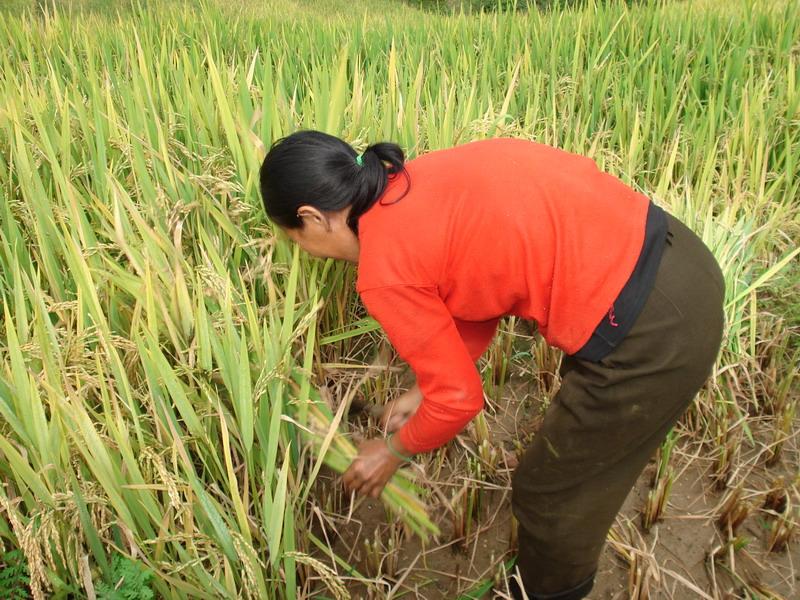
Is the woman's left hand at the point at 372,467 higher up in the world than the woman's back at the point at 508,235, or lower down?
lower down

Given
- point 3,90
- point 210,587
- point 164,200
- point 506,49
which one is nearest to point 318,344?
point 164,200

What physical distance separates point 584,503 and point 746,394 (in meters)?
0.83

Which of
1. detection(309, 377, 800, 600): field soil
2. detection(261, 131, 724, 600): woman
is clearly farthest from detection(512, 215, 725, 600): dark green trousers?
detection(309, 377, 800, 600): field soil

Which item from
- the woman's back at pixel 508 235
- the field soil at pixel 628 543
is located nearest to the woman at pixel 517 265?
the woman's back at pixel 508 235

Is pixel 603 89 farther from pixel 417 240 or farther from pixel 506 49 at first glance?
pixel 417 240

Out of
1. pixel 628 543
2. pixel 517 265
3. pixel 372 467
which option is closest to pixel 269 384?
pixel 372 467

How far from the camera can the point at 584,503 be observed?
3.93 feet

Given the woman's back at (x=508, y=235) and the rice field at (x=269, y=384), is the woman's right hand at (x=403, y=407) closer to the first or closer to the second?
the rice field at (x=269, y=384)

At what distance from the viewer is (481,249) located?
1048 millimetres

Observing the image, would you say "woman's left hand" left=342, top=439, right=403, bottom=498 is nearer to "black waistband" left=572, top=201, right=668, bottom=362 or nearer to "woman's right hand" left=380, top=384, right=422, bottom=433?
"woman's right hand" left=380, top=384, right=422, bottom=433

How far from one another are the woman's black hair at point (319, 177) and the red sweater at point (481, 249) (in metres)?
0.04

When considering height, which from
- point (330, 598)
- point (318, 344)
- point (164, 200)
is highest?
point (164, 200)

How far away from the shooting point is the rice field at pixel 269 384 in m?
1.01

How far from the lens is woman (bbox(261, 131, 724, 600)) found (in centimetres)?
104
